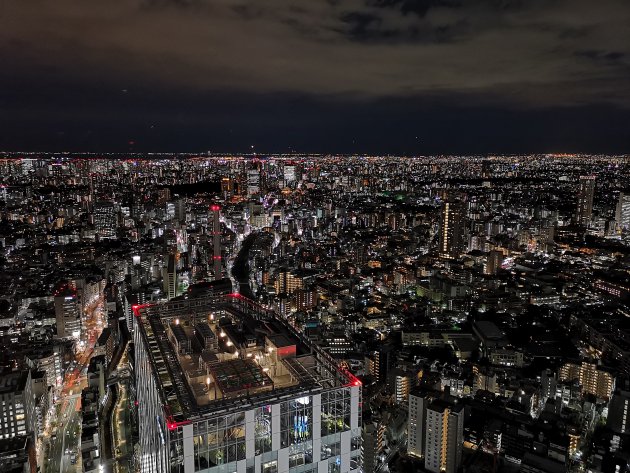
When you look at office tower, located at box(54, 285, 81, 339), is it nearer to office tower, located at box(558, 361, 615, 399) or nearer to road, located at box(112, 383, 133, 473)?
road, located at box(112, 383, 133, 473)

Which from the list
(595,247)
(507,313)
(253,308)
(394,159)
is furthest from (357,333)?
(394,159)

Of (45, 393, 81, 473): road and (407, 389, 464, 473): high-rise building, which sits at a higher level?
(407, 389, 464, 473): high-rise building

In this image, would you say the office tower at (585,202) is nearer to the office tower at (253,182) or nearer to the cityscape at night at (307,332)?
the cityscape at night at (307,332)

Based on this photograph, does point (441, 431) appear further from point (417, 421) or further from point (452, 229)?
point (452, 229)

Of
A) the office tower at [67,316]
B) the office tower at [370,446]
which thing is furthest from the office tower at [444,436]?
the office tower at [67,316]

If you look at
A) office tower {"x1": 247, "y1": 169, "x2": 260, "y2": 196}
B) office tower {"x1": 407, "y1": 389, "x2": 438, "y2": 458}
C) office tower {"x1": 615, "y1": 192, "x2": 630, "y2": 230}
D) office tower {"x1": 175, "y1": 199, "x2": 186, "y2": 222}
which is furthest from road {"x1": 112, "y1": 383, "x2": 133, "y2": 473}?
office tower {"x1": 247, "y1": 169, "x2": 260, "y2": 196}
